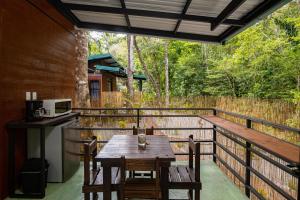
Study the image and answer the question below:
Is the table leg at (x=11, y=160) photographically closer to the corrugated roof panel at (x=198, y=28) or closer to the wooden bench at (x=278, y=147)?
the wooden bench at (x=278, y=147)

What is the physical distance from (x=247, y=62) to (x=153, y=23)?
10.4 meters

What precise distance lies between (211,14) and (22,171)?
11.6 ft

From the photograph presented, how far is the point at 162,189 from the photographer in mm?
2775

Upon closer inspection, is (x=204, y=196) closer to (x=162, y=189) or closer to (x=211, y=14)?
(x=162, y=189)

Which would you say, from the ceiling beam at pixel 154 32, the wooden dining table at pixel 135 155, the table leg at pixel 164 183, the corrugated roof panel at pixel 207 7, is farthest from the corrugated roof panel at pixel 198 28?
the table leg at pixel 164 183

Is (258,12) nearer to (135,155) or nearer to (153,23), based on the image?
(153,23)

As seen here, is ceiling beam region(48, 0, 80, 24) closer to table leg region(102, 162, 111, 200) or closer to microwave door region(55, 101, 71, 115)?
microwave door region(55, 101, 71, 115)

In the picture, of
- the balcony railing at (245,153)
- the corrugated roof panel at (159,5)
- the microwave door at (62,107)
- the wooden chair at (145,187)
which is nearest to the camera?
the wooden chair at (145,187)

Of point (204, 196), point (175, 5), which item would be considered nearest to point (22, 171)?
point (204, 196)

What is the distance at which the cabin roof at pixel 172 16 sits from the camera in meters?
3.75

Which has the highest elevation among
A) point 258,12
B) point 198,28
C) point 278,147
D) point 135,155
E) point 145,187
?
point 198,28

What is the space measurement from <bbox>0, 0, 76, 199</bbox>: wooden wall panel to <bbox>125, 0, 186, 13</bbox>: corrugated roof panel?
144cm

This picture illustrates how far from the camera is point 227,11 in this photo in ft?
12.3

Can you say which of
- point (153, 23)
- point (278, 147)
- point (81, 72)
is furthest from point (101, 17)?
point (278, 147)
